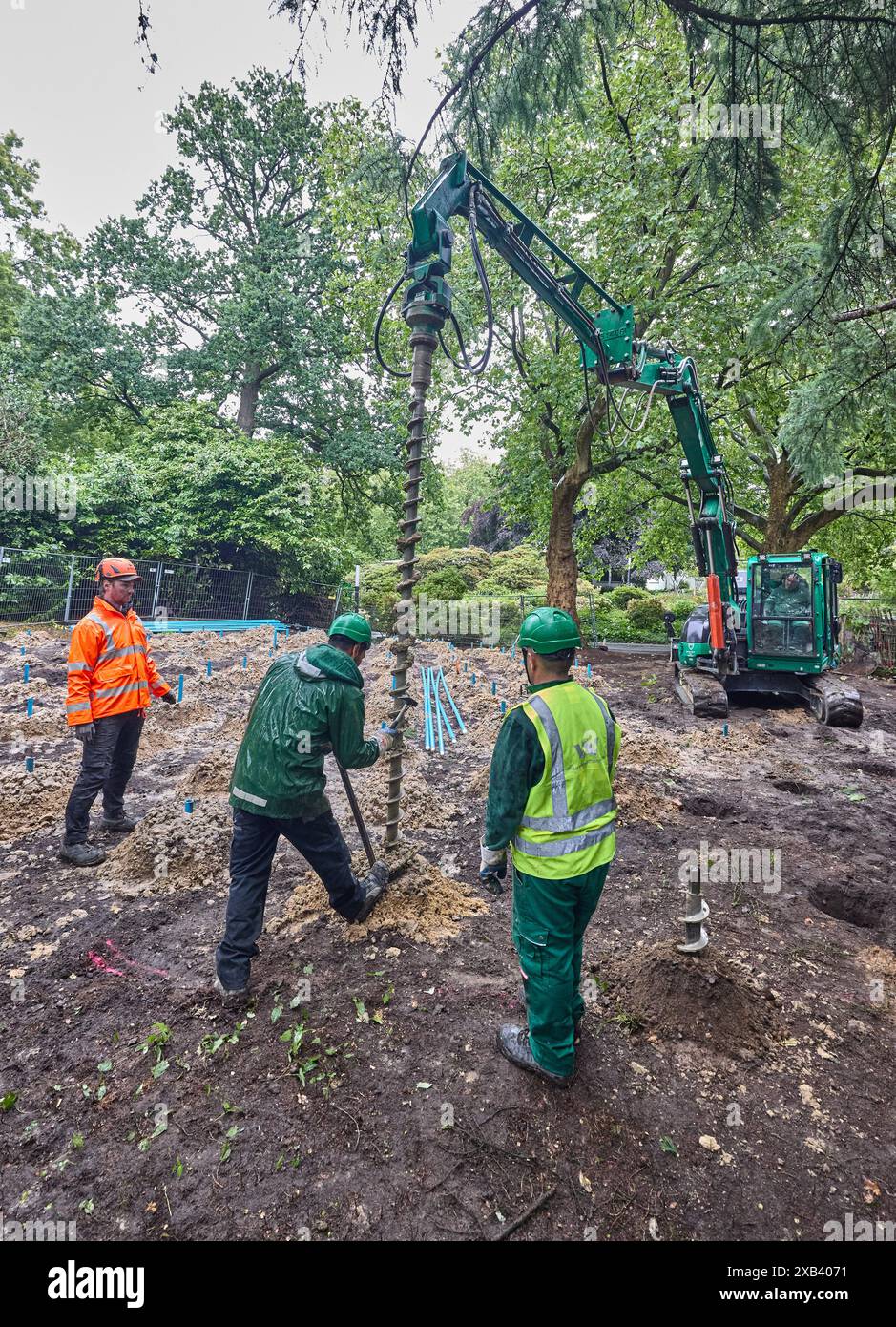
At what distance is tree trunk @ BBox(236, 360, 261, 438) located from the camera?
1956 centimetres

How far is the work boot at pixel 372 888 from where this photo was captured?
3449mm

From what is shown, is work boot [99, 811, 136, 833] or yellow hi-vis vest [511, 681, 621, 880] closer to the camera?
yellow hi-vis vest [511, 681, 621, 880]

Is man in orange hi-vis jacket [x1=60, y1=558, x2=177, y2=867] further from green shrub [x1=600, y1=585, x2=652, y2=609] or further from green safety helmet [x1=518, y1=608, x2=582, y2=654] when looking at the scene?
green shrub [x1=600, y1=585, x2=652, y2=609]

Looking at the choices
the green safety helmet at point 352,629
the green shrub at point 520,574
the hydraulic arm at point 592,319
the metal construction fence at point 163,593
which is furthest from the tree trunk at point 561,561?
the green safety helmet at point 352,629

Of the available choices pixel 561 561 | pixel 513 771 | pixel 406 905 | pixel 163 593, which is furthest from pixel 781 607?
pixel 163 593

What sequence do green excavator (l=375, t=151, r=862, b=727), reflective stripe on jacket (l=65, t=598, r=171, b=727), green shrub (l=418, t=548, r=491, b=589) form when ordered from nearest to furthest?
reflective stripe on jacket (l=65, t=598, r=171, b=727) < green excavator (l=375, t=151, r=862, b=727) < green shrub (l=418, t=548, r=491, b=589)

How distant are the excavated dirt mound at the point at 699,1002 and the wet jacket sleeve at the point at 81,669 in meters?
3.70

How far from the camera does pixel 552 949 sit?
7.63ft

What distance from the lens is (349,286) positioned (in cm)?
1415

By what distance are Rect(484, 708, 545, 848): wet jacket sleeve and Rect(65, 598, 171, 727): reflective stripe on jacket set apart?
309cm

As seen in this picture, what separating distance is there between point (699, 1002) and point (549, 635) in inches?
75.1

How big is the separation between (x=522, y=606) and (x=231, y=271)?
13742mm

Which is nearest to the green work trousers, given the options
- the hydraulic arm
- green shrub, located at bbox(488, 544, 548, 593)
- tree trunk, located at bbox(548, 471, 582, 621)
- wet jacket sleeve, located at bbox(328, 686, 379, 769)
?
wet jacket sleeve, located at bbox(328, 686, 379, 769)
